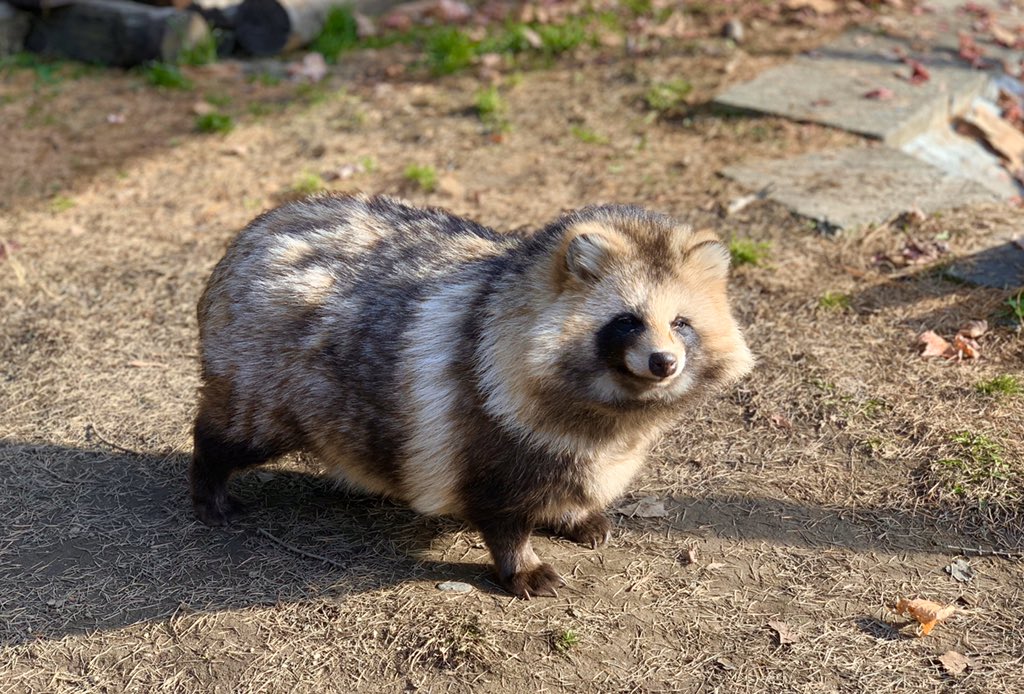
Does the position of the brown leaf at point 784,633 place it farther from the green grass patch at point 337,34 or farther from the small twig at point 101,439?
the green grass patch at point 337,34

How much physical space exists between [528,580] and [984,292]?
327cm

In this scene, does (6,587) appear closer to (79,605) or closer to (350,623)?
(79,605)

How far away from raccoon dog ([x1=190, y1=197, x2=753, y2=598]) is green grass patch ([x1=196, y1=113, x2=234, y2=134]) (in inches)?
159

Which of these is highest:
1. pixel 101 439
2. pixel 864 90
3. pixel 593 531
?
pixel 864 90

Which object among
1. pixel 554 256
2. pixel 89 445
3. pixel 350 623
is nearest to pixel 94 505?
pixel 89 445

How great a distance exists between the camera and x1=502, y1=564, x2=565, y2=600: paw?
4.16 metres

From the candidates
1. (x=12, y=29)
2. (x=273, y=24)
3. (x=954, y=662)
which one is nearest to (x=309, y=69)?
(x=273, y=24)

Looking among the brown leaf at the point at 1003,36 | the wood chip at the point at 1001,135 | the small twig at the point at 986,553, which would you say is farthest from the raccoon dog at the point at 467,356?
the brown leaf at the point at 1003,36

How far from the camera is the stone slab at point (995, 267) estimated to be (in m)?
5.91

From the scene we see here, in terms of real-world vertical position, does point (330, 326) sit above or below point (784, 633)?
above

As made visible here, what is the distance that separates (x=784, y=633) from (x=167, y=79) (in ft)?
23.6

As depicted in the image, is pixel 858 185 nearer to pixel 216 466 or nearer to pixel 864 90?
pixel 864 90

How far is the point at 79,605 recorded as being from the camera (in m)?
4.10

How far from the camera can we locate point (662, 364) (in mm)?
3467
